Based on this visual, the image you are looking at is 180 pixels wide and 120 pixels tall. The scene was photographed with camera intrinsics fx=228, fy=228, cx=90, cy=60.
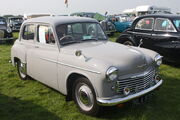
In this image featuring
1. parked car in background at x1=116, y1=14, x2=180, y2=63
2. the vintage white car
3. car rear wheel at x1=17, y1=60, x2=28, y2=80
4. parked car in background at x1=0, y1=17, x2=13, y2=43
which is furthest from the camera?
parked car in background at x1=0, y1=17, x2=13, y2=43

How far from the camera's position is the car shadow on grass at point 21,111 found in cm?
417

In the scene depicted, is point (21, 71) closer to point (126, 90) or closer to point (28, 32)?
point (28, 32)

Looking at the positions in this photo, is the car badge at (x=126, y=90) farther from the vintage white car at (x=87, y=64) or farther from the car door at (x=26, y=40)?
the car door at (x=26, y=40)

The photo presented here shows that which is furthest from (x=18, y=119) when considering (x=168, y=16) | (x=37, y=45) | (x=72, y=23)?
(x=168, y=16)

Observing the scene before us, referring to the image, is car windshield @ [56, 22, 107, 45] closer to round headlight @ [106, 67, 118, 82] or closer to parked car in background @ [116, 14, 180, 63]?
round headlight @ [106, 67, 118, 82]

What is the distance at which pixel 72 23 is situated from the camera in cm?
492

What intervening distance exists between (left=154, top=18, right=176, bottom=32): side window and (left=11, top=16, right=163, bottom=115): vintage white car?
290cm

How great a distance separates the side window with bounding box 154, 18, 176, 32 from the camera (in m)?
7.20

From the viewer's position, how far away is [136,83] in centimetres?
391

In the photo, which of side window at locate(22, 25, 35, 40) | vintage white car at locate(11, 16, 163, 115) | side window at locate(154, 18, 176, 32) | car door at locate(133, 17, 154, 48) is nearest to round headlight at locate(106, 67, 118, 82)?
vintage white car at locate(11, 16, 163, 115)

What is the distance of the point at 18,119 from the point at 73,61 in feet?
4.74

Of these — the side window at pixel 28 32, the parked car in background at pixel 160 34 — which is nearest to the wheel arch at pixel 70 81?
the side window at pixel 28 32

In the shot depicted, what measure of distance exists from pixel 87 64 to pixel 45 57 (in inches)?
52.9

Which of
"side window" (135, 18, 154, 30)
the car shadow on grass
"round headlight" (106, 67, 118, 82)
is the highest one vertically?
"side window" (135, 18, 154, 30)
